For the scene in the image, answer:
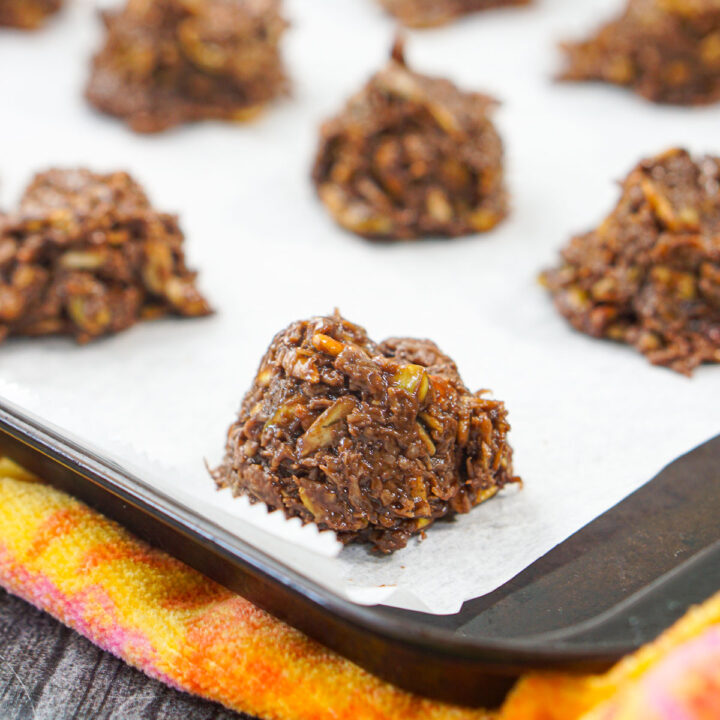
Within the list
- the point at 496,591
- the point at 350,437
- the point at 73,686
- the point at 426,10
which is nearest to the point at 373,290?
the point at 350,437

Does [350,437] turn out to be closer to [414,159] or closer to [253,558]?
[253,558]

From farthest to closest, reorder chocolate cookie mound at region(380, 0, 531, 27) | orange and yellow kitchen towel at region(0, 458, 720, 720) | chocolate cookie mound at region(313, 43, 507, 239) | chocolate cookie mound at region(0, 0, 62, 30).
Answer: chocolate cookie mound at region(380, 0, 531, 27)
chocolate cookie mound at region(0, 0, 62, 30)
chocolate cookie mound at region(313, 43, 507, 239)
orange and yellow kitchen towel at region(0, 458, 720, 720)

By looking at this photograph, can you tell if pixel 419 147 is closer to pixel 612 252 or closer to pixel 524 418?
pixel 612 252

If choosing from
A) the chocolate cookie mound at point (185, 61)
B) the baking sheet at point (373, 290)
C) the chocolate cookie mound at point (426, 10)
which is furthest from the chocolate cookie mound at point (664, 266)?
the chocolate cookie mound at point (426, 10)

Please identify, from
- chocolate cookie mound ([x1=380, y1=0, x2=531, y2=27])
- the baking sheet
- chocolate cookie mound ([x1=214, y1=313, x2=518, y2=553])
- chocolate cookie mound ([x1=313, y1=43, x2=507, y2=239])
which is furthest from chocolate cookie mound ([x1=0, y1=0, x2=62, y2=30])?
chocolate cookie mound ([x1=214, y1=313, x2=518, y2=553])

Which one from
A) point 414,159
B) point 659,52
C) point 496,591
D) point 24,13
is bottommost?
point 24,13

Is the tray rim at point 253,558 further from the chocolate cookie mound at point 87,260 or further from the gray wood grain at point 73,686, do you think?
the chocolate cookie mound at point 87,260

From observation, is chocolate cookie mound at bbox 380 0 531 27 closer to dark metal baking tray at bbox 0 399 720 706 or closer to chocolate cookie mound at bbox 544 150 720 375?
chocolate cookie mound at bbox 544 150 720 375
